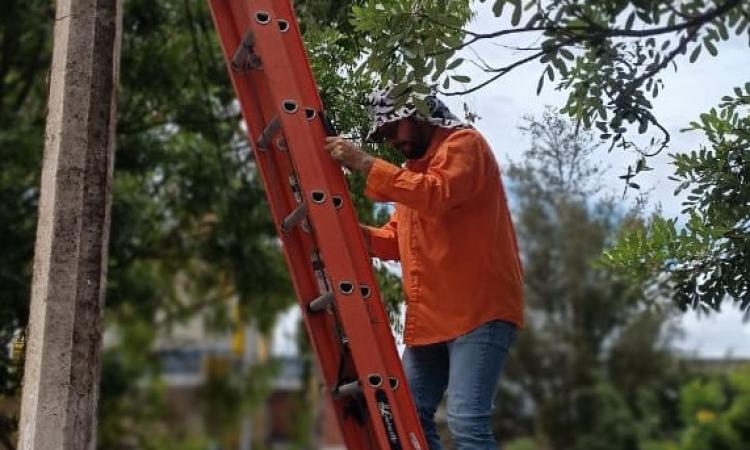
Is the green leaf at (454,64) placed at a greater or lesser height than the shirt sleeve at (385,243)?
greater

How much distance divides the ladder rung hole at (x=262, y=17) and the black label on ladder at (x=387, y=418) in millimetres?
1199

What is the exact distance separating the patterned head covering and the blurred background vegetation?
79 millimetres

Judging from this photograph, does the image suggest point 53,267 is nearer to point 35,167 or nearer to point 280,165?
point 280,165

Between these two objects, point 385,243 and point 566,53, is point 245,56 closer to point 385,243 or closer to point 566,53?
point 385,243

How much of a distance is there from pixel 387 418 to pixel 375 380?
12 centimetres

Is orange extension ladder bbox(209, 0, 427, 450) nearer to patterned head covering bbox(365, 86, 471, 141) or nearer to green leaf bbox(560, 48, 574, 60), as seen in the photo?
patterned head covering bbox(365, 86, 471, 141)

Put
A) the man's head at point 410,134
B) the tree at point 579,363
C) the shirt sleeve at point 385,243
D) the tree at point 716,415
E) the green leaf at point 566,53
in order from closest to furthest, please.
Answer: the green leaf at point 566,53 < the man's head at point 410,134 < the shirt sleeve at point 385,243 < the tree at point 716,415 < the tree at point 579,363

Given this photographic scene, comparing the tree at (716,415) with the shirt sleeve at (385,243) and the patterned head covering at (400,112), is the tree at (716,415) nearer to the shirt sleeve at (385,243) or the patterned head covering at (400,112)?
the shirt sleeve at (385,243)

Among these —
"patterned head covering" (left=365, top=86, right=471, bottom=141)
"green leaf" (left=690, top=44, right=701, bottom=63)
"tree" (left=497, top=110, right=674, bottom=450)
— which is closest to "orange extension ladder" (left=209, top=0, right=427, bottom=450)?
"patterned head covering" (left=365, top=86, right=471, bottom=141)

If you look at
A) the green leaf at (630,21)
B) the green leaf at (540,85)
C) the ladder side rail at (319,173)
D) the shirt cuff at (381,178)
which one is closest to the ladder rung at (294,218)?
the ladder side rail at (319,173)

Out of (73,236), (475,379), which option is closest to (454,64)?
(475,379)

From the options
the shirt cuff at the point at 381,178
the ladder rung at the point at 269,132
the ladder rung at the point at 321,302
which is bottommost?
the ladder rung at the point at 321,302

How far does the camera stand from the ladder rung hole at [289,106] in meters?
3.92

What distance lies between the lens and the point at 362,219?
590cm
